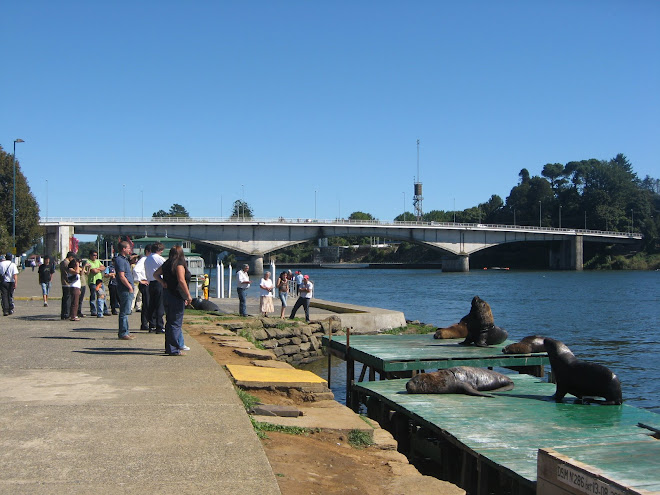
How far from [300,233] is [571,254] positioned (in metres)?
45.1

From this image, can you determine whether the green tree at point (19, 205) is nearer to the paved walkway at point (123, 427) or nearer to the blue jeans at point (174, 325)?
the blue jeans at point (174, 325)

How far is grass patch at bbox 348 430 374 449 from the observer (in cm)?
702

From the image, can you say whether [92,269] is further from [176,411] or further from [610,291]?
[610,291]

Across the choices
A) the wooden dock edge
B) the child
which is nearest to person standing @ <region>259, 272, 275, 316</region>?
the child

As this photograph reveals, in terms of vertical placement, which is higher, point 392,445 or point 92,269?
point 92,269

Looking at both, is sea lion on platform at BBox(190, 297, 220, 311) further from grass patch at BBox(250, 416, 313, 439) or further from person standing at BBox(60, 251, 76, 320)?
grass patch at BBox(250, 416, 313, 439)

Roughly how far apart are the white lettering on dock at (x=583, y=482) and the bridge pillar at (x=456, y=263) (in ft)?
335

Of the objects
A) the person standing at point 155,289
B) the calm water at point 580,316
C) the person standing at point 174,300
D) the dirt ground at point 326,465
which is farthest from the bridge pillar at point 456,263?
the dirt ground at point 326,465

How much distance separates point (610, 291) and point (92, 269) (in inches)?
2183

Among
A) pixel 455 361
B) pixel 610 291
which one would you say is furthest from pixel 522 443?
pixel 610 291

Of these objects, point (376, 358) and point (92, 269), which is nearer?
point (376, 358)

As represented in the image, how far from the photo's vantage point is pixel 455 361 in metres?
14.1

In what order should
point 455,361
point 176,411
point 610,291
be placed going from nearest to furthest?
point 176,411 → point 455,361 → point 610,291

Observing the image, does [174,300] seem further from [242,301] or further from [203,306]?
[203,306]
